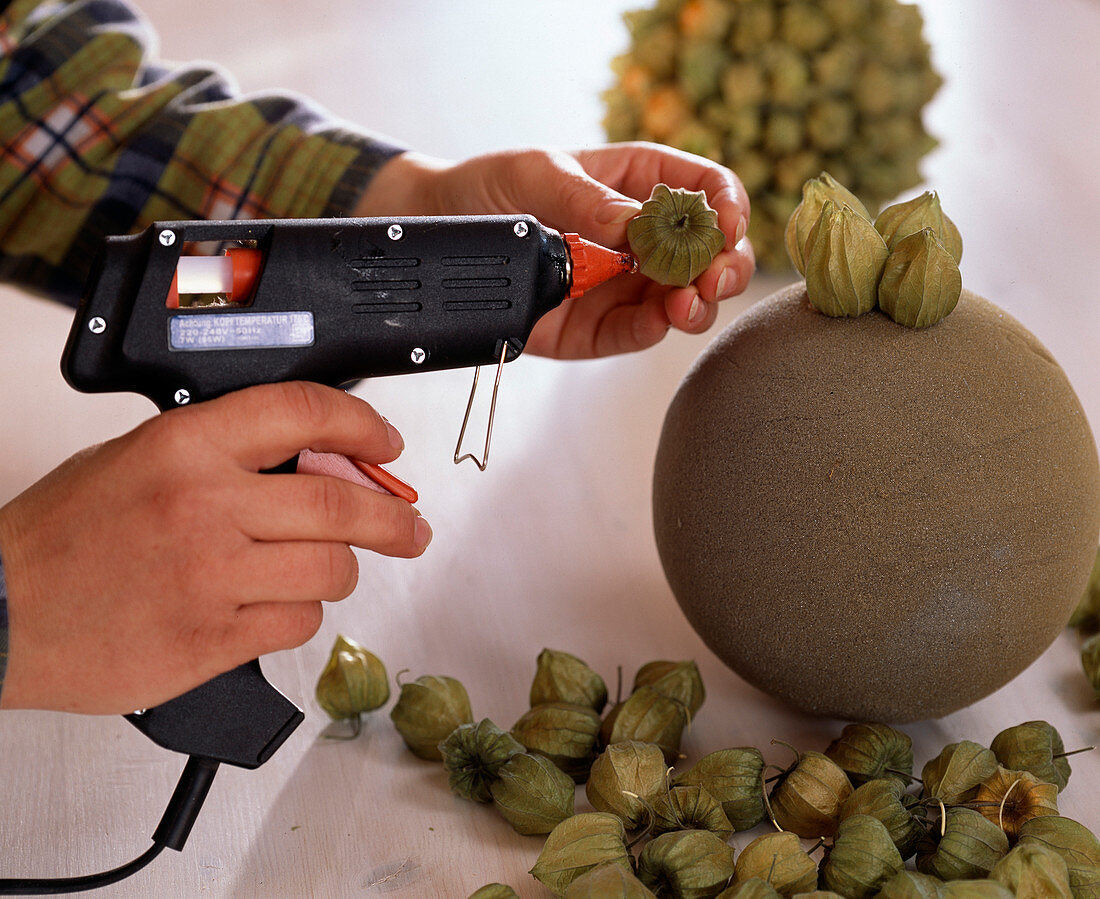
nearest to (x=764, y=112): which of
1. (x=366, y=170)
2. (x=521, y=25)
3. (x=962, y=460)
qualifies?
(x=521, y=25)

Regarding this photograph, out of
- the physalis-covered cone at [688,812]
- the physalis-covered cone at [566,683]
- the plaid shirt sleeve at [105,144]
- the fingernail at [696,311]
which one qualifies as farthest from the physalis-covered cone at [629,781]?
the plaid shirt sleeve at [105,144]

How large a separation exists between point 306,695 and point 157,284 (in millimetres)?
432

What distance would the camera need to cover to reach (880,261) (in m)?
0.87

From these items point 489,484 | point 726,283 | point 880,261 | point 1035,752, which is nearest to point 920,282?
point 880,261

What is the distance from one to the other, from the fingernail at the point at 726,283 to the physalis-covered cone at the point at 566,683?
0.31m

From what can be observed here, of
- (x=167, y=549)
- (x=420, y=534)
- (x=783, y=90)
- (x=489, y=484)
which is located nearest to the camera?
(x=167, y=549)

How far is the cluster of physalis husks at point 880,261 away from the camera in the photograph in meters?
0.85

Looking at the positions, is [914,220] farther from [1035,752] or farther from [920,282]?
[1035,752]

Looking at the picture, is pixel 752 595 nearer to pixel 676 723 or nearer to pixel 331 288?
pixel 676 723

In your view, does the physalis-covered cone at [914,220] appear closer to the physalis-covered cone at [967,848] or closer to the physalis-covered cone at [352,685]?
the physalis-covered cone at [967,848]

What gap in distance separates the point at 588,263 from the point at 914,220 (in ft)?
0.87

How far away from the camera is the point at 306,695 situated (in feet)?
3.31

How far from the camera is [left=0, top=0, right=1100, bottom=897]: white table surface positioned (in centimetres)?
85

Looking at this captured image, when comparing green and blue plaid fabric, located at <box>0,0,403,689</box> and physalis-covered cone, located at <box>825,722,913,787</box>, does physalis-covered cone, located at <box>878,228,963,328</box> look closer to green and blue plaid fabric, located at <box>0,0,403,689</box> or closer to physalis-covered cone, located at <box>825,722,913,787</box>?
physalis-covered cone, located at <box>825,722,913,787</box>
